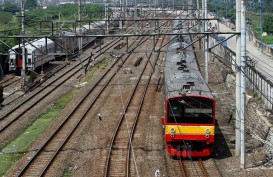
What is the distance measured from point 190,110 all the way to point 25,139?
6.51 meters

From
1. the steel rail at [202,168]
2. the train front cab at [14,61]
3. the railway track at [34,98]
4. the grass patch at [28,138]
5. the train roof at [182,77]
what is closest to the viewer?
the steel rail at [202,168]

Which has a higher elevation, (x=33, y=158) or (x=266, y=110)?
(x=266, y=110)

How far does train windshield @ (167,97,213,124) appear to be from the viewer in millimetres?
13203

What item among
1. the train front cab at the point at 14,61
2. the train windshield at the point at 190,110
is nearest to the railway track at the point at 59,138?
the train windshield at the point at 190,110

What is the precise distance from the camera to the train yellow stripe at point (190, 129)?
13.3m

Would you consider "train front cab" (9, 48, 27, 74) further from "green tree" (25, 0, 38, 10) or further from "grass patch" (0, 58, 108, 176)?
"green tree" (25, 0, 38, 10)

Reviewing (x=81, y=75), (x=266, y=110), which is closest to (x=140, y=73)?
(x=81, y=75)

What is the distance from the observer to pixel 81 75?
30.3 metres

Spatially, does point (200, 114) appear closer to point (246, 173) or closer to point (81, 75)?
point (246, 173)

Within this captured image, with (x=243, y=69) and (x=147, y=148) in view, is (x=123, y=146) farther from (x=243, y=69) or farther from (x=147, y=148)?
(x=243, y=69)

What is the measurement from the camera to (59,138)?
16359mm

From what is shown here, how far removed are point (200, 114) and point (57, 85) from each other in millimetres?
15059

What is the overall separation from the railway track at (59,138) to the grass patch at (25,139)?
0.63 metres

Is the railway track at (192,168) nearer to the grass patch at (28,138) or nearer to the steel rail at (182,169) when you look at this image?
the steel rail at (182,169)
